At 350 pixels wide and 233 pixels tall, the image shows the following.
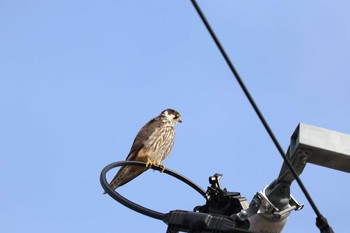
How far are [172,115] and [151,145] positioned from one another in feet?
3.74

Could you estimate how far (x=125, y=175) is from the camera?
8570mm

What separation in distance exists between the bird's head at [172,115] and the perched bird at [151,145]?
70 millimetres

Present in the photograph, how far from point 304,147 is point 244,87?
0.39 metres

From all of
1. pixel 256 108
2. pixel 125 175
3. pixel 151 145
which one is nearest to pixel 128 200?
pixel 256 108

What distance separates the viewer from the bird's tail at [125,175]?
8.50 meters

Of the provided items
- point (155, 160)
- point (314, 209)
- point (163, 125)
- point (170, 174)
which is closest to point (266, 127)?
point (314, 209)

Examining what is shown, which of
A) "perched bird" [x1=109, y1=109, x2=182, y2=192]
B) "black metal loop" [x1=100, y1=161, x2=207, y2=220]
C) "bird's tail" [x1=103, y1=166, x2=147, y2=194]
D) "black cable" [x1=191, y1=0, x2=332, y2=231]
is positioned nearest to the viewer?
"black cable" [x1=191, y1=0, x2=332, y2=231]

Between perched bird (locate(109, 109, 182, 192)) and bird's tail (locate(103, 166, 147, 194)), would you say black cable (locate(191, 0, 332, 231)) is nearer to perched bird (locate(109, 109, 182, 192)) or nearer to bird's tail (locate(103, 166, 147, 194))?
bird's tail (locate(103, 166, 147, 194))

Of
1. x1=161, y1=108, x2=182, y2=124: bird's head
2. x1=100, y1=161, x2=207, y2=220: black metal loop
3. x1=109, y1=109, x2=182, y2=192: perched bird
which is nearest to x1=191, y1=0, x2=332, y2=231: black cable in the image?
x1=100, y1=161, x2=207, y2=220: black metal loop

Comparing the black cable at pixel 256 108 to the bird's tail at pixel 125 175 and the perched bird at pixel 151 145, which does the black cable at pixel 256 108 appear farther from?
the perched bird at pixel 151 145

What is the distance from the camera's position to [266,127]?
9.78 feet

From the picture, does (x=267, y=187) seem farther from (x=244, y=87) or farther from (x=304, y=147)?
(x=244, y=87)

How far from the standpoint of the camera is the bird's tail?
8.50 metres

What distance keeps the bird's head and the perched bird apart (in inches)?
2.8
